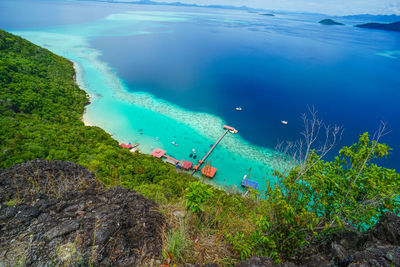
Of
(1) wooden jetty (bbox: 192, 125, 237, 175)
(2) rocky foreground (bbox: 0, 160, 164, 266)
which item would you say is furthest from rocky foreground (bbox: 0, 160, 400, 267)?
(1) wooden jetty (bbox: 192, 125, 237, 175)

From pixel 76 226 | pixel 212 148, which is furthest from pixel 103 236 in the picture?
pixel 212 148

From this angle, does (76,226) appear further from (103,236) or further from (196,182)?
(196,182)

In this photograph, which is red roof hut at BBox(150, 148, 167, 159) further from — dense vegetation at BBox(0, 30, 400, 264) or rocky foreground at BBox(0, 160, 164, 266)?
rocky foreground at BBox(0, 160, 164, 266)

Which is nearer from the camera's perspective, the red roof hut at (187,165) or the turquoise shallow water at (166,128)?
the red roof hut at (187,165)

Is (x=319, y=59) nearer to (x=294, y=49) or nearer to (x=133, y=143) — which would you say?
(x=294, y=49)

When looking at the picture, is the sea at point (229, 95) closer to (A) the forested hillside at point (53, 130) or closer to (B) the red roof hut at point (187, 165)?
(B) the red roof hut at point (187, 165)

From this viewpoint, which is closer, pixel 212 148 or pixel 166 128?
pixel 212 148

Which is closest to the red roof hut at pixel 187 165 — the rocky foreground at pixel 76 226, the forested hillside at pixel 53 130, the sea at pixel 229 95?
the sea at pixel 229 95
